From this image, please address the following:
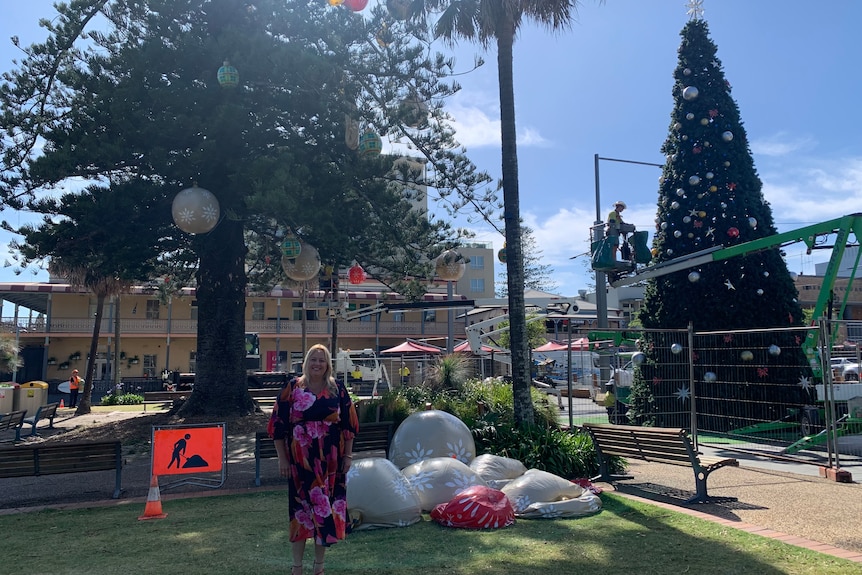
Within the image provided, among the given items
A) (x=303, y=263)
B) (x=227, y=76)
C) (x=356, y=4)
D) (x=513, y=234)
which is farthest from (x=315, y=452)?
(x=303, y=263)

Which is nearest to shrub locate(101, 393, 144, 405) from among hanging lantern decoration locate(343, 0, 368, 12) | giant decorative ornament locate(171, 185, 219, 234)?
giant decorative ornament locate(171, 185, 219, 234)

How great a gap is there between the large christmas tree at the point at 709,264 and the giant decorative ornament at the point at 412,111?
5789 mm

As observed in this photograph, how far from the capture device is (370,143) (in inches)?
489

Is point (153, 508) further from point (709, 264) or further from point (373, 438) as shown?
point (709, 264)

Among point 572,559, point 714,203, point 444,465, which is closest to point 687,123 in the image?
point 714,203

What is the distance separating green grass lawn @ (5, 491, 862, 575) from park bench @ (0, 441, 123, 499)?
3.25 feet

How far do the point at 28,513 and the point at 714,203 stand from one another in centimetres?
1347

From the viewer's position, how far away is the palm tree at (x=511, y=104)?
9852 mm

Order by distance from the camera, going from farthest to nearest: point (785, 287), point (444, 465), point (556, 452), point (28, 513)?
point (785, 287), point (556, 452), point (28, 513), point (444, 465)

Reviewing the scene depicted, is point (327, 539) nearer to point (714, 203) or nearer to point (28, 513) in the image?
point (28, 513)

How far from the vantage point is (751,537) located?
18.9 ft

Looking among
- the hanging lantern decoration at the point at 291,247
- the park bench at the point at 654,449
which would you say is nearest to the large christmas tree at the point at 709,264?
the park bench at the point at 654,449

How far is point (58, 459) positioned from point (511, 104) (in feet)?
26.9

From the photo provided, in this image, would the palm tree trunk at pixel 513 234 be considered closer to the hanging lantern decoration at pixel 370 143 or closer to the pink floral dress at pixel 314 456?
the hanging lantern decoration at pixel 370 143
